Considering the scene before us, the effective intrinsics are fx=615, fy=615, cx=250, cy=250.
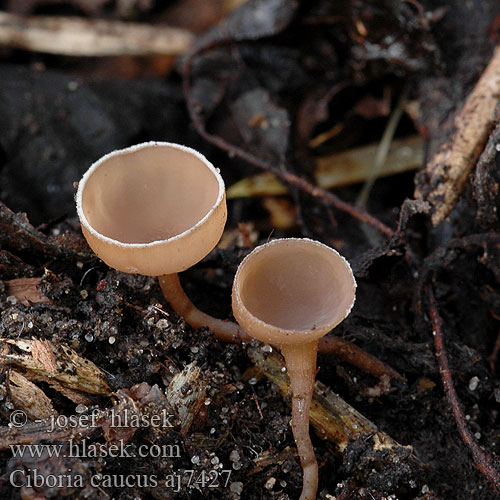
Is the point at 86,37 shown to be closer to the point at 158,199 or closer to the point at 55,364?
the point at 158,199

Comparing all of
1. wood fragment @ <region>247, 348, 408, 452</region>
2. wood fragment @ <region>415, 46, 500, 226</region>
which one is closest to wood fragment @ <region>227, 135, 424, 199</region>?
wood fragment @ <region>415, 46, 500, 226</region>

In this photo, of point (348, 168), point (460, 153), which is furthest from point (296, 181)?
point (460, 153)

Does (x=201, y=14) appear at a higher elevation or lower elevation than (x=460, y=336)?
higher

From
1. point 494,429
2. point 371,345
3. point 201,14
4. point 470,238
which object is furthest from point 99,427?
point 201,14

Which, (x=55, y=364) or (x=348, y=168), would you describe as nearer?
(x=55, y=364)

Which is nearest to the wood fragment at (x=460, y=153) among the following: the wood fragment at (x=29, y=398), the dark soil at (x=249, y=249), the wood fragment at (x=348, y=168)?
the dark soil at (x=249, y=249)

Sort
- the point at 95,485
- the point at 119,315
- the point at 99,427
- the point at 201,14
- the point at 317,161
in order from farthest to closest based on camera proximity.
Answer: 1. the point at 201,14
2. the point at 317,161
3. the point at 119,315
4. the point at 99,427
5. the point at 95,485

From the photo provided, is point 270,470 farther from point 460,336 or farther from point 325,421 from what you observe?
point 460,336
